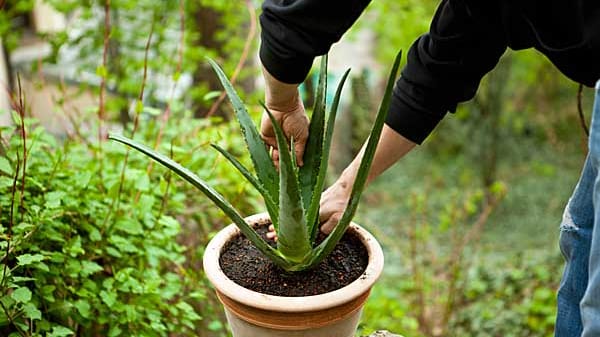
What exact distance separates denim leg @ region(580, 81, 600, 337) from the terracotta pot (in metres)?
0.40

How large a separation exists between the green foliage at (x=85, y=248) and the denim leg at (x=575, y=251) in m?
0.87

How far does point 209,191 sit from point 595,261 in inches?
25.6

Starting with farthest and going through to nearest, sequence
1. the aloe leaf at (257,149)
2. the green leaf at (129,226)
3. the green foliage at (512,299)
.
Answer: the green foliage at (512,299) < the green leaf at (129,226) < the aloe leaf at (257,149)

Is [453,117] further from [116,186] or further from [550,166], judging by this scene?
[116,186]

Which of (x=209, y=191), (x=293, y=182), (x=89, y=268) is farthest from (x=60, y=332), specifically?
(x=293, y=182)

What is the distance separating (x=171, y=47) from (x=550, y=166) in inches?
135

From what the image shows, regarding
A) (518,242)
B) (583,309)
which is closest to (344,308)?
(583,309)

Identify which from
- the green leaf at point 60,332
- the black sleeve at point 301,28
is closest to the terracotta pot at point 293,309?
the green leaf at point 60,332

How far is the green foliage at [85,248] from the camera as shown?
1335 mm

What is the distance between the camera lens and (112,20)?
373 centimetres

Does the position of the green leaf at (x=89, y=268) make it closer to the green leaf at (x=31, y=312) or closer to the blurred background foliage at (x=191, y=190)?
the blurred background foliage at (x=191, y=190)

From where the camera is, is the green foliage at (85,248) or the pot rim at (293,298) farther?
the green foliage at (85,248)

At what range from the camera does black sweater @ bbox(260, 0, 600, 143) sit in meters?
0.98

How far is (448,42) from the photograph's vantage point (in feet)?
4.09
